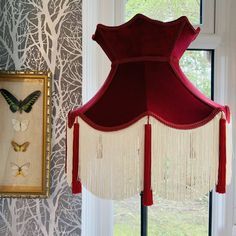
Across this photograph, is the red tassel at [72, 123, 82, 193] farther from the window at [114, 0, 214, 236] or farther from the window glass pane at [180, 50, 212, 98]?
the window glass pane at [180, 50, 212, 98]

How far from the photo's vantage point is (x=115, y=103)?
2.45ft

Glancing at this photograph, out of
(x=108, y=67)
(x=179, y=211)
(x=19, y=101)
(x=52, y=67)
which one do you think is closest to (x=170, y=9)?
(x=108, y=67)

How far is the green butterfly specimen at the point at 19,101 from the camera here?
1.13 meters

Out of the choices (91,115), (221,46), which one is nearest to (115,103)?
(91,115)

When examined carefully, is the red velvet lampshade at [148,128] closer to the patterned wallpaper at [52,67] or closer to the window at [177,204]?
the patterned wallpaper at [52,67]

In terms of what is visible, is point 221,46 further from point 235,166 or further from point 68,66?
point 68,66

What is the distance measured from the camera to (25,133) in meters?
1.13

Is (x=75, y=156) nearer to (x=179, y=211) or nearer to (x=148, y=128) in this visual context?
(x=148, y=128)

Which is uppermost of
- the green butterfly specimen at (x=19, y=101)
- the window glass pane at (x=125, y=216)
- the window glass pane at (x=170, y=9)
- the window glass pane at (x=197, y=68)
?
the window glass pane at (x=170, y=9)

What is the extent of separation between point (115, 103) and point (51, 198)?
1.79 ft

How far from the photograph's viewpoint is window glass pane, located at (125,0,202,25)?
137cm

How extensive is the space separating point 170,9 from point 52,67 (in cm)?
56

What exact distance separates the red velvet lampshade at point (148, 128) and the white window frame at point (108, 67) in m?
0.40

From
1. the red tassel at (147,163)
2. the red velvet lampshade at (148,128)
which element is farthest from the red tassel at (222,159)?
the red tassel at (147,163)
